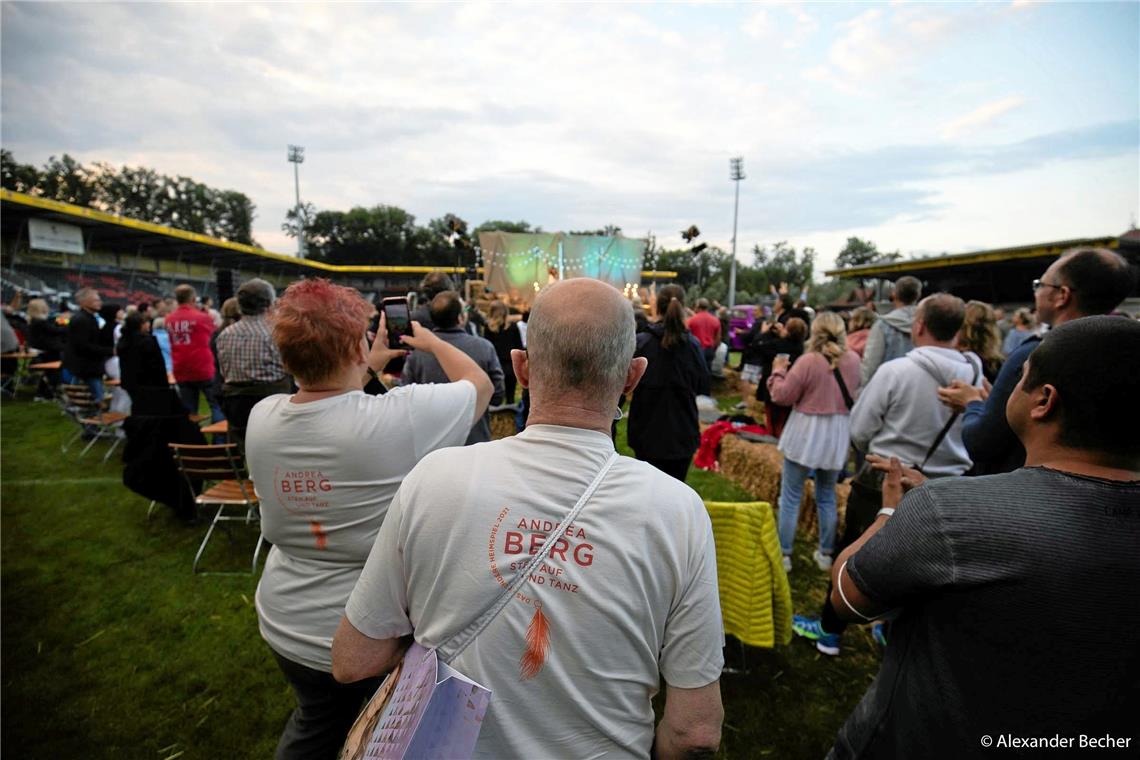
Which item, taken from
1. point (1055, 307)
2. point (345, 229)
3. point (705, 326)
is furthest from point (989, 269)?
point (345, 229)

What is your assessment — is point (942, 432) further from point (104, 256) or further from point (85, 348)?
point (104, 256)

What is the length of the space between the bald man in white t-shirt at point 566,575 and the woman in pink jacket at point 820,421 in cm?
320

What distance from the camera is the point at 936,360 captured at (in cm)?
280

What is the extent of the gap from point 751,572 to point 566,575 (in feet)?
6.97

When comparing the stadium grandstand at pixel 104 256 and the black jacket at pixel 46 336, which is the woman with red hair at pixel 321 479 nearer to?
the stadium grandstand at pixel 104 256

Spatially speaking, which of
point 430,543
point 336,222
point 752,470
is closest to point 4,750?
point 430,543

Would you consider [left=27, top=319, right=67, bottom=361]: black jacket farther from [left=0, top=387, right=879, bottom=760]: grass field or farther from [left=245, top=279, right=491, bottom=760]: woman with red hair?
[left=245, top=279, right=491, bottom=760]: woman with red hair

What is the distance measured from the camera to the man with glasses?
2.05 meters

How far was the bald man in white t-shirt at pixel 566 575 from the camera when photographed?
0.97 m

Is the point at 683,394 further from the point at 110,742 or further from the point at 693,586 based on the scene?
the point at 110,742

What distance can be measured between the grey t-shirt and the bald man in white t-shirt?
0.52 m

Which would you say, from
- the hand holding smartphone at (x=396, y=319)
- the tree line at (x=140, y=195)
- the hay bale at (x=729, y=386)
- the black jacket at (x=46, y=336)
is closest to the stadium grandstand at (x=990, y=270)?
the hay bale at (x=729, y=386)

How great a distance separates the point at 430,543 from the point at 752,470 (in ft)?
16.5

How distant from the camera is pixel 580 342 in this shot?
1.07m
